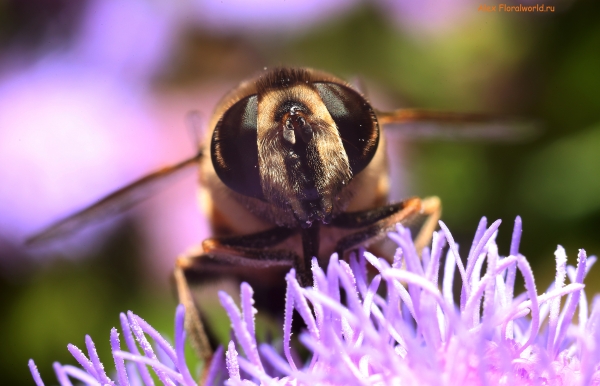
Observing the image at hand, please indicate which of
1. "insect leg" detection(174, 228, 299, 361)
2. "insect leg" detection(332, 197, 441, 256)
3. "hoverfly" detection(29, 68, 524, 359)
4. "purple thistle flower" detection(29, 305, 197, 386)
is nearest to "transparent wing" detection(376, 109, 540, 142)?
"hoverfly" detection(29, 68, 524, 359)

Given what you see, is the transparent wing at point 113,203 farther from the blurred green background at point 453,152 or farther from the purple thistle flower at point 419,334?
the blurred green background at point 453,152

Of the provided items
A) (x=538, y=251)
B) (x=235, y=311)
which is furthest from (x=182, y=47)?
(x=235, y=311)

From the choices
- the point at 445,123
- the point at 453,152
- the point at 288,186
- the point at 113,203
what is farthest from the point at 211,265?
the point at 453,152

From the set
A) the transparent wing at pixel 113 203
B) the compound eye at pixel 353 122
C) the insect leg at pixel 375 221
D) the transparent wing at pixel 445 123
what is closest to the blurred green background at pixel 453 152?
the transparent wing at pixel 445 123

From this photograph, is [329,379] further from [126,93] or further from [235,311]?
[126,93]

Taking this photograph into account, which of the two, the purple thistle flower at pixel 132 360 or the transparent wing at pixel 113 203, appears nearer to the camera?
the purple thistle flower at pixel 132 360

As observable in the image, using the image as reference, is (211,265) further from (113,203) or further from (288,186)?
(288,186)

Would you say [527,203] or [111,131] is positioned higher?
[111,131]

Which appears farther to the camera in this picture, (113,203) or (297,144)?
(113,203)
